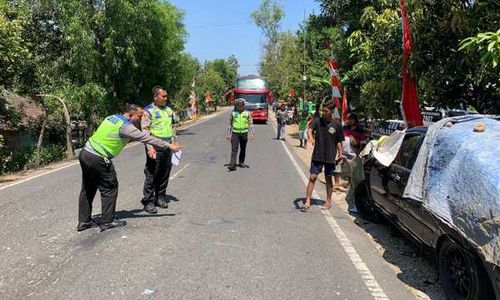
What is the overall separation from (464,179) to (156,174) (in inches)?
196

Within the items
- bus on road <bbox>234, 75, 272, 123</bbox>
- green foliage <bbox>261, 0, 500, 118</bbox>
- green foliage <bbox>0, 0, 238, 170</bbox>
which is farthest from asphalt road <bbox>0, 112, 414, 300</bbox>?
bus on road <bbox>234, 75, 272, 123</bbox>

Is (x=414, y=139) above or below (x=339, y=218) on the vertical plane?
above

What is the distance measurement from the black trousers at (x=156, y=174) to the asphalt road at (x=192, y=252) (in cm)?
30

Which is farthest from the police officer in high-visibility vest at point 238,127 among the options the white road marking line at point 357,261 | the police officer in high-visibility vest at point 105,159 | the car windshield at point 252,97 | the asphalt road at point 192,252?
the car windshield at point 252,97

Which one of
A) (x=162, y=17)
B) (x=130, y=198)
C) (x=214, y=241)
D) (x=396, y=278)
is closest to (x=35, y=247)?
(x=214, y=241)

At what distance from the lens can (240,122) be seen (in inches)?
520

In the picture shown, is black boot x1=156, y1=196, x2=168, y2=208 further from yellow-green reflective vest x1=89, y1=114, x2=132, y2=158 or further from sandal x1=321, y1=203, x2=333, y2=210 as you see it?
sandal x1=321, y1=203, x2=333, y2=210

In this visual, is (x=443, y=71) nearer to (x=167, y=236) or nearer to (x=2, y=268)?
(x=167, y=236)

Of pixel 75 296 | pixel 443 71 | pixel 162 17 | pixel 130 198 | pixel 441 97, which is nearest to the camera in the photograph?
pixel 75 296

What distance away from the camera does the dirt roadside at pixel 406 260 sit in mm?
4980

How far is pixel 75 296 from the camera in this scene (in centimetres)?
445

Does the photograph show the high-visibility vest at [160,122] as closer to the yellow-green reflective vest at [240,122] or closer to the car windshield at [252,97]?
the yellow-green reflective vest at [240,122]

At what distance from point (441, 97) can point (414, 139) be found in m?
2.26

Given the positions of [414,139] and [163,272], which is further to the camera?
[414,139]
